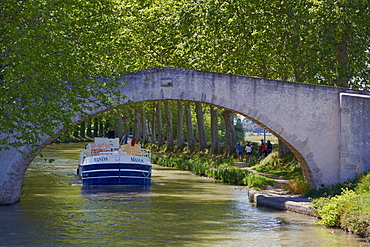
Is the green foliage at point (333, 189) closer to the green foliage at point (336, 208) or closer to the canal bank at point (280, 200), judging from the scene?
the canal bank at point (280, 200)

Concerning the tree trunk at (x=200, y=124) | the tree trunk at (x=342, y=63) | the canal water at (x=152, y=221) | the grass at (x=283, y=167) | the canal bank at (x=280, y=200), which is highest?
the tree trunk at (x=342, y=63)

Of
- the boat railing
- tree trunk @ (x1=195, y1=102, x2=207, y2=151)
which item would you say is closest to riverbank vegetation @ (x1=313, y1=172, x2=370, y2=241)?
the boat railing

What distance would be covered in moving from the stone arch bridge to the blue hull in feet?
24.6

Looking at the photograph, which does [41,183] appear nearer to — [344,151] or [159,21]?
[159,21]

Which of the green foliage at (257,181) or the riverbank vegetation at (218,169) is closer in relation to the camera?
the green foliage at (257,181)

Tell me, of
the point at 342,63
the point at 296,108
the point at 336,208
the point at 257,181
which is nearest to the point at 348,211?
the point at 336,208

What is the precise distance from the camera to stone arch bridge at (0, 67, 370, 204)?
2131 cm

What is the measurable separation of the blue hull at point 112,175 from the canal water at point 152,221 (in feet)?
5.54

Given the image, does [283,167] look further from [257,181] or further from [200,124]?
[200,124]

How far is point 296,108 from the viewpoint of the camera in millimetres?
22219

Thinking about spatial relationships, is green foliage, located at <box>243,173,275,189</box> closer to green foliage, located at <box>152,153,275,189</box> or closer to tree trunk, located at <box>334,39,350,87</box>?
Result: green foliage, located at <box>152,153,275,189</box>

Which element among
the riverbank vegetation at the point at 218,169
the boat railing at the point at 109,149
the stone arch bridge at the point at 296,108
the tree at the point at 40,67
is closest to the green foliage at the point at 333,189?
the stone arch bridge at the point at 296,108

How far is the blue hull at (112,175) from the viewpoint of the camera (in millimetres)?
28781

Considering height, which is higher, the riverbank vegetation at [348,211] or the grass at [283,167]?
the grass at [283,167]
